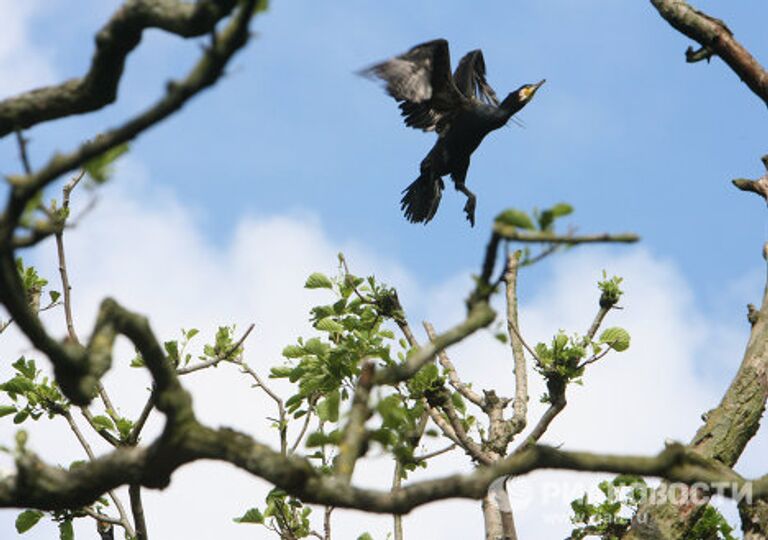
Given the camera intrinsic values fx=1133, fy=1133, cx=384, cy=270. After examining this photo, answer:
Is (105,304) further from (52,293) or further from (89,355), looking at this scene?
(52,293)

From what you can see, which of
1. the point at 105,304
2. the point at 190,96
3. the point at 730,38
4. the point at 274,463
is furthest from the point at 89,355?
the point at 730,38

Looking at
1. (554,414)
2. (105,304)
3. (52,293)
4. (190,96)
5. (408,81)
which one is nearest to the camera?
(190,96)

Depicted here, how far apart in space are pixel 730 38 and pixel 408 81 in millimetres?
2983

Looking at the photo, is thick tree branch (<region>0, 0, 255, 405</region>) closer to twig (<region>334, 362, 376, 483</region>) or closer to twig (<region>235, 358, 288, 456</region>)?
twig (<region>334, 362, 376, 483</region>)

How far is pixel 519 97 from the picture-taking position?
37.6 ft

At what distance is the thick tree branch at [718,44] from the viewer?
23.6 feet

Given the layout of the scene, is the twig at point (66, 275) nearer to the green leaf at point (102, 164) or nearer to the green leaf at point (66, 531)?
the green leaf at point (66, 531)

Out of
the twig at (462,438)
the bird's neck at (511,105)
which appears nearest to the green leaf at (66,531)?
the twig at (462,438)

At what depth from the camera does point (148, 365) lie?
10.4 ft

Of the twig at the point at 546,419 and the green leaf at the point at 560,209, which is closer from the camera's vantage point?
the green leaf at the point at 560,209

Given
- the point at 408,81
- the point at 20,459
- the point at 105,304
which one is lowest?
the point at 20,459

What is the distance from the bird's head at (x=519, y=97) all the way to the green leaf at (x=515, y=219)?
28.6 feet

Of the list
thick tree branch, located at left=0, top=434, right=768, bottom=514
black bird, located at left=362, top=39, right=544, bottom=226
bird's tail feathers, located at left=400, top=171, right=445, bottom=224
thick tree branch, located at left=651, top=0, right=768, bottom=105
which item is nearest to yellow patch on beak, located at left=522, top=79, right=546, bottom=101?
black bird, located at left=362, top=39, right=544, bottom=226

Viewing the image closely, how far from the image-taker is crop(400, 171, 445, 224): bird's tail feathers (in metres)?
11.1
